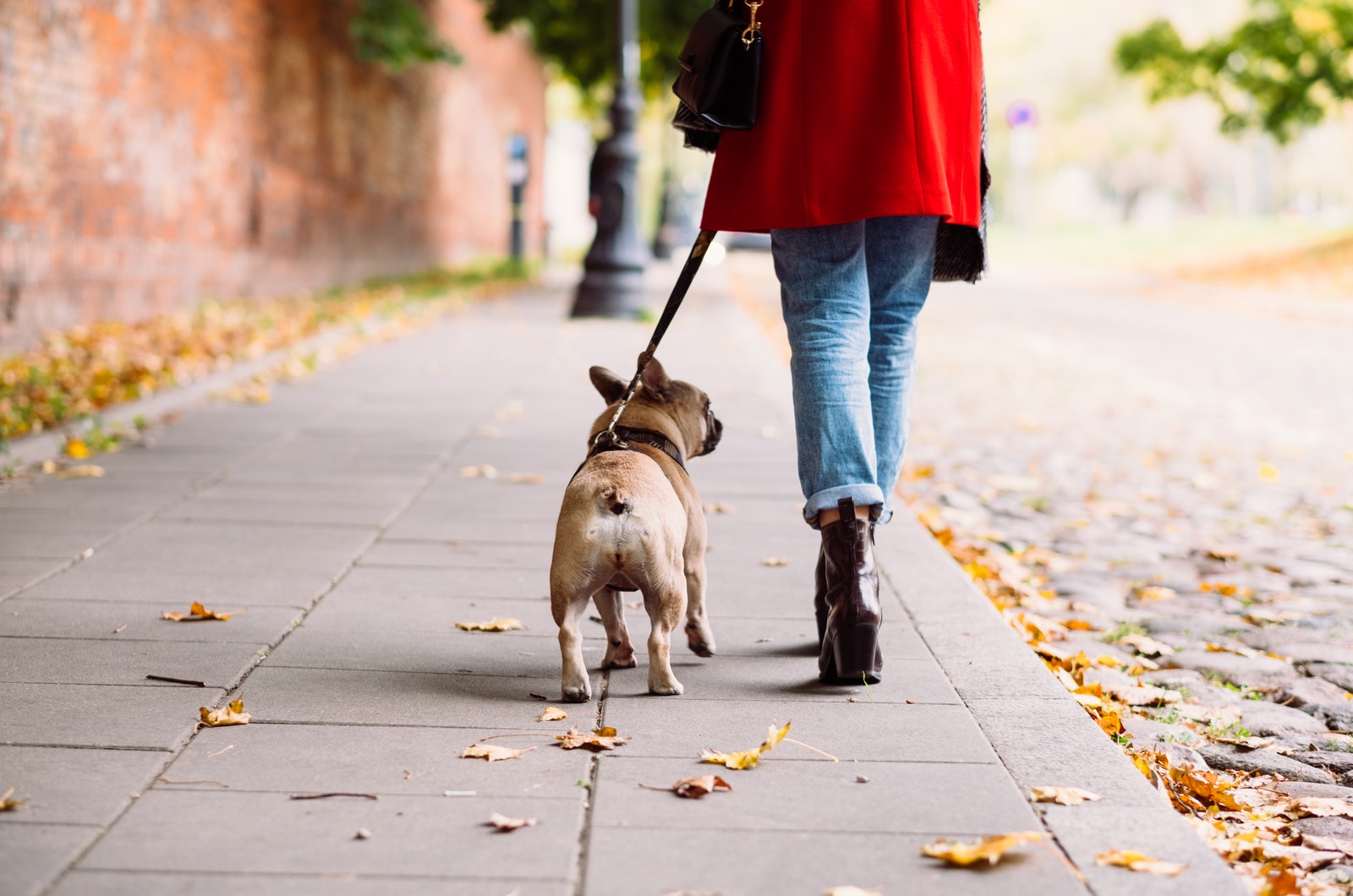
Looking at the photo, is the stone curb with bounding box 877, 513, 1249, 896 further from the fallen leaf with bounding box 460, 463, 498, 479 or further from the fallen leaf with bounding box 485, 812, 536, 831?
the fallen leaf with bounding box 460, 463, 498, 479

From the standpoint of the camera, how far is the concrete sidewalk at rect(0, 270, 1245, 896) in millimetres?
2260

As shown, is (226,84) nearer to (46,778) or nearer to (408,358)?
(408,358)

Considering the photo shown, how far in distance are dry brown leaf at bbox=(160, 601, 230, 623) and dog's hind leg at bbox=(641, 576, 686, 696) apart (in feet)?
3.99

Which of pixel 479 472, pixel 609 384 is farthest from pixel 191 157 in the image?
pixel 609 384

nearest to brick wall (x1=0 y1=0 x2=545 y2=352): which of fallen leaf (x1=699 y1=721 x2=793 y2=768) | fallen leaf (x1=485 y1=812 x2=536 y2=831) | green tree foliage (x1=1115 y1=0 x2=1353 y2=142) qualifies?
fallen leaf (x1=699 y1=721 x2=793 y2=768)

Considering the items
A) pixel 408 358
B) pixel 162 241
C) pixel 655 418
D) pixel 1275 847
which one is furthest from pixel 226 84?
pixel 1275 847

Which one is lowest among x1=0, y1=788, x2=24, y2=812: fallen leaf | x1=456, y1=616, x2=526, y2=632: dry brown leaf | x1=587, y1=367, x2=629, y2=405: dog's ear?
x1=456, y1=616, x2=526, y2=632: dry brown leaf

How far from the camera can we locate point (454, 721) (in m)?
2.97

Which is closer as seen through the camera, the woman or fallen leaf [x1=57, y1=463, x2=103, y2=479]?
the woman

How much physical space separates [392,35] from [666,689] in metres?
16.7

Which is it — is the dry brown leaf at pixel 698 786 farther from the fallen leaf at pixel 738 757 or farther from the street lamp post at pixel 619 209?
the street lamp post at pixel 619 209

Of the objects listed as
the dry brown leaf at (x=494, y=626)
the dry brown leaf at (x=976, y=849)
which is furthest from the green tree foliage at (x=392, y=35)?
the dry brown leaf at (x=976, y=849)

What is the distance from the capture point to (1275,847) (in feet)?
8.49

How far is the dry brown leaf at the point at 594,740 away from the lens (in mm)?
2803
